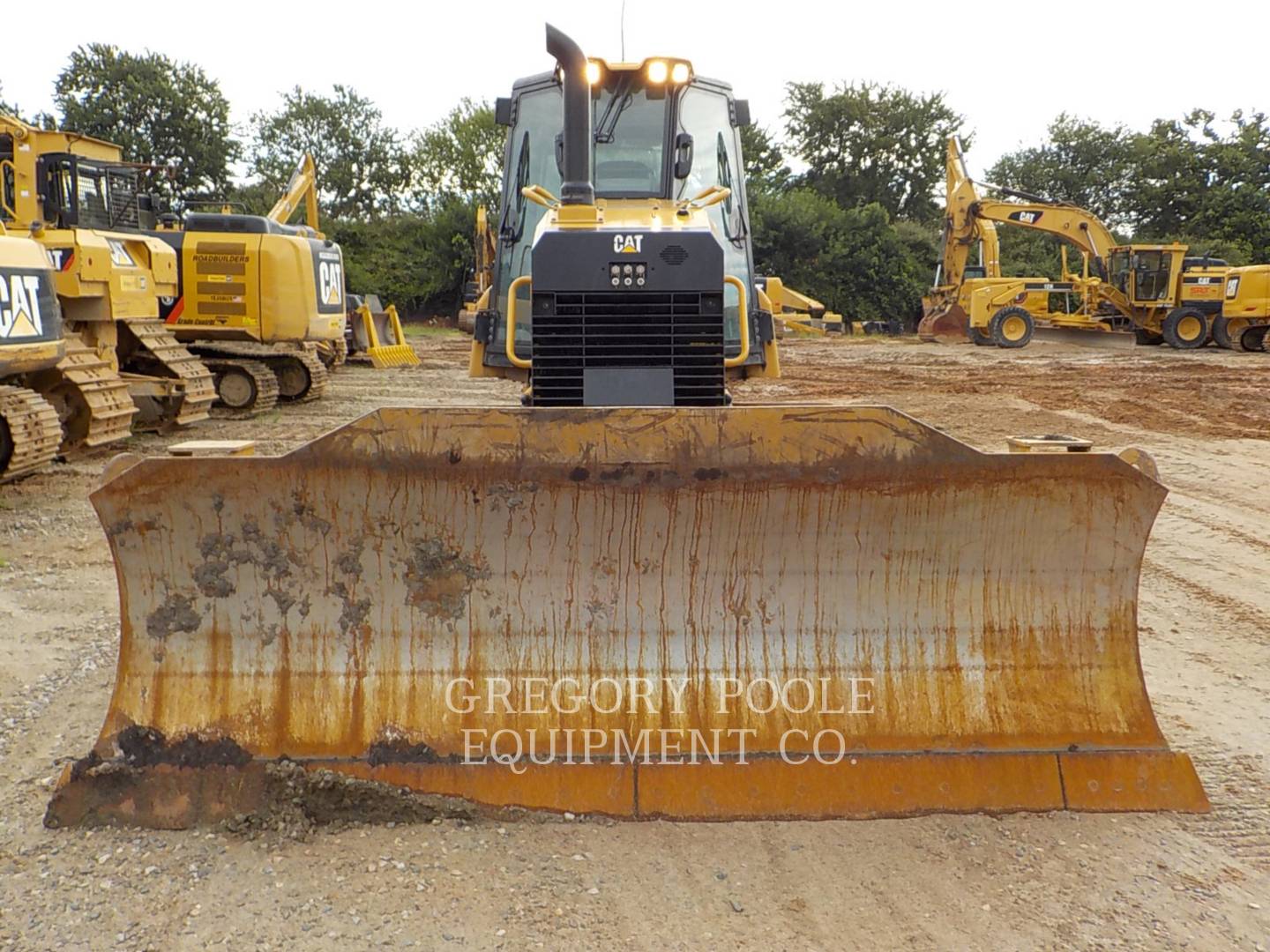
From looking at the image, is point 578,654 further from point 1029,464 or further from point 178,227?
point 178,227

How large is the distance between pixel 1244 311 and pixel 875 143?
2746 centimetres

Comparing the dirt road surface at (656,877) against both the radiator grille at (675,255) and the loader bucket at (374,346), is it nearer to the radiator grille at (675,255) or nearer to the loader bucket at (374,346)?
the radiator grille at (675,255)

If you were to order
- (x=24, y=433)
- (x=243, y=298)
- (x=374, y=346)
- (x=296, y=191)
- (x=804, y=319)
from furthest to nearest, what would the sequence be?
(x=804, y=319), (x=374, y=346), (x=296, y=191), (x=243, y=298), (x=24, y=433)

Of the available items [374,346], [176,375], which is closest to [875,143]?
[374,346]

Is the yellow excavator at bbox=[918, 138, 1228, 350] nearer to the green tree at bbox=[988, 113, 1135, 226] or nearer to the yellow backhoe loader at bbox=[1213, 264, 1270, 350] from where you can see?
the yellow backhoe loader at bbox=[1213, 264, 1270, 350]

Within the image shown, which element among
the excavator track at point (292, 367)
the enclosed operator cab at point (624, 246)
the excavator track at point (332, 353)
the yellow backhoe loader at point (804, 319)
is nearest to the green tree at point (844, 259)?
the yellow backhoe loader at point (804, 319)

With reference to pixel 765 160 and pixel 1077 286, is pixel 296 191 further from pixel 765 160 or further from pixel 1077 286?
pixel 765 160

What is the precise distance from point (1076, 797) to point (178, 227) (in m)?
12.6

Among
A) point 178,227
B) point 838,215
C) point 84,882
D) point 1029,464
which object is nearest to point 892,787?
point 1029,464

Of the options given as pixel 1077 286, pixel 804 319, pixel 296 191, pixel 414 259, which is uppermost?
pixel 296 191

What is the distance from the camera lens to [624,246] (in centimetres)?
391

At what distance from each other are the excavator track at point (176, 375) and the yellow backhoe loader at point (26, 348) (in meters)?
2.28

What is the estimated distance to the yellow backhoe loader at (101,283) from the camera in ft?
28.3

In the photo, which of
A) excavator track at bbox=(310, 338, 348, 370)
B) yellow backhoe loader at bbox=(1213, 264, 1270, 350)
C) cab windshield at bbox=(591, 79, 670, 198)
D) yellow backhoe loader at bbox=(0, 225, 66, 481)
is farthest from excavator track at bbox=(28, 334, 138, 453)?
yellow backhoe loader at bbox=(1213, 264, 1270, 350)
